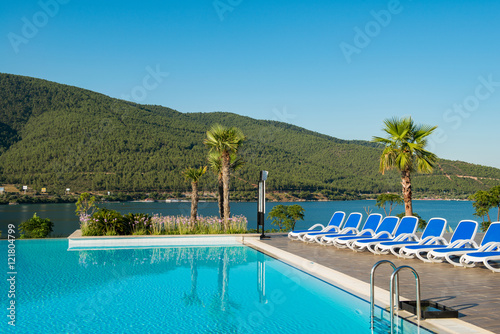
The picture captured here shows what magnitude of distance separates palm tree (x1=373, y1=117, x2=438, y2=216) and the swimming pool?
6.56 metres

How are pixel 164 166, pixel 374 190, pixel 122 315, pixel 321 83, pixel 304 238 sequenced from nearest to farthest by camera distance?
pixel 122 315, pixel 304 238, pixel 321 83, pixel 164 166, pixel 374 190

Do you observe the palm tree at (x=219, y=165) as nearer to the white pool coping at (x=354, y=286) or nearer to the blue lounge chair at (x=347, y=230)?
the white pool coping at (x=354, y=286)

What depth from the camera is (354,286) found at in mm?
5781

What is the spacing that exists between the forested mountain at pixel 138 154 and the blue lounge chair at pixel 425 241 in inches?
1869

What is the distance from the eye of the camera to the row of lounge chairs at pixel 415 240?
7285 millimetres

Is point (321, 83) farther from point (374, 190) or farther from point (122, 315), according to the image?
point (374, 190)

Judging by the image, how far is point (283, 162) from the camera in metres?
72.8

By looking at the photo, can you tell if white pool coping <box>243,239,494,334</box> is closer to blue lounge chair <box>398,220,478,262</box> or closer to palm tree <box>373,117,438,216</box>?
blue lounge chair <box>398,220,478,262</box>

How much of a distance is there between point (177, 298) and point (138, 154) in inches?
2368

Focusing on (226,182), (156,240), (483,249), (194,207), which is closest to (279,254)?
(483,249)

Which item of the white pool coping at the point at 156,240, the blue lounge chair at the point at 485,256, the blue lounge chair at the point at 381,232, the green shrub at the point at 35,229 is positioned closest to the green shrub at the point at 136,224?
the white pool coping at the point at 156,240

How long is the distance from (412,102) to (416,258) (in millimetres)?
12270

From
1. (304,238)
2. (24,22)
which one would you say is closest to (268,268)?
(304,238)

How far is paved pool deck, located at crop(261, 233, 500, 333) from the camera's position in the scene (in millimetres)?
4320
